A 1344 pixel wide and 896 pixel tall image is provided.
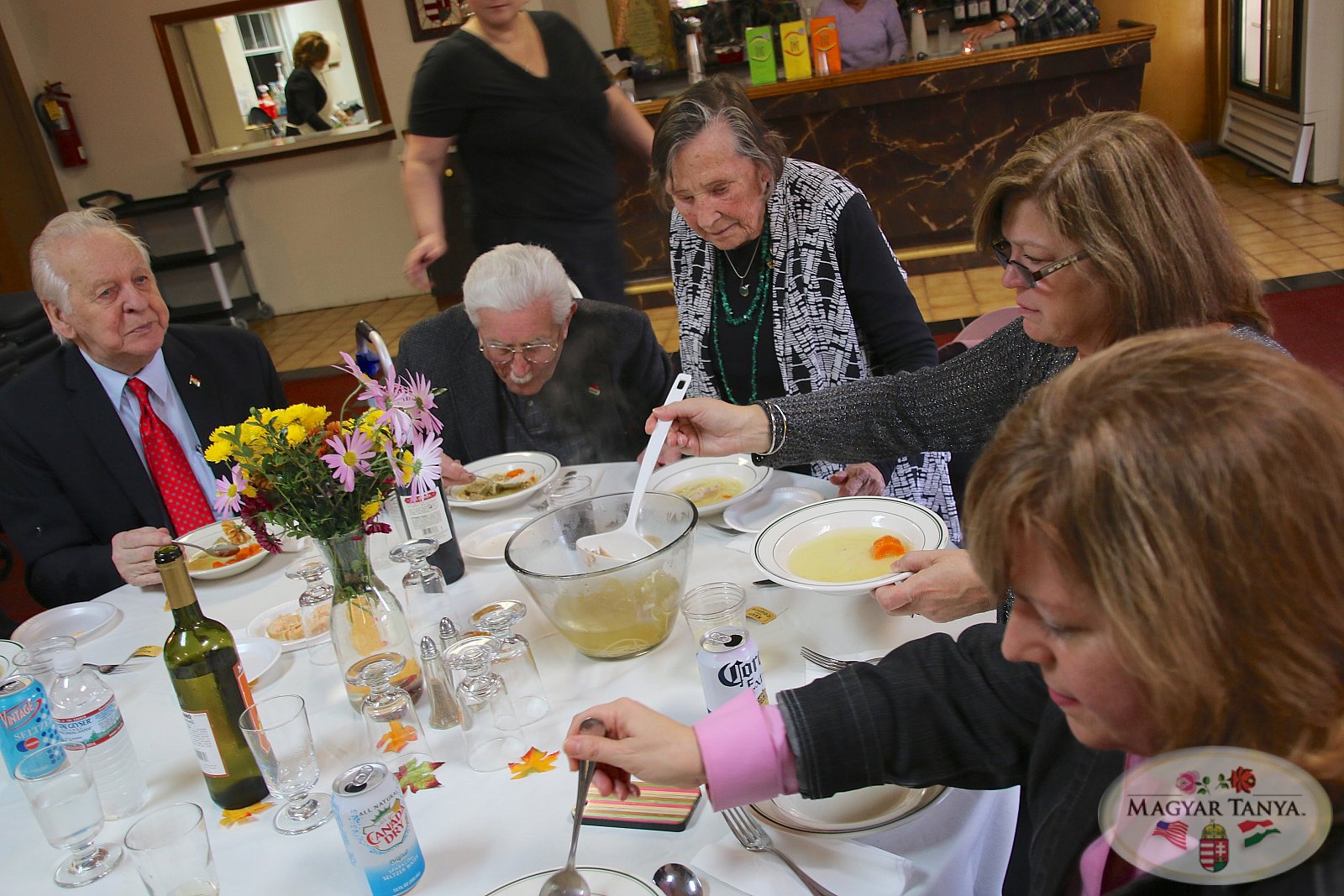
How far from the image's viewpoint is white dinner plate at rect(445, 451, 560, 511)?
2176mm

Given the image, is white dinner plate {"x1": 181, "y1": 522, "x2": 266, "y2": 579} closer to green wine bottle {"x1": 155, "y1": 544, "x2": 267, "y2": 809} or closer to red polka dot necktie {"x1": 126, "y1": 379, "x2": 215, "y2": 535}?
red polka dot necktie {"x1": 126, "y1": 379, "x2": 215, "y2": 535}

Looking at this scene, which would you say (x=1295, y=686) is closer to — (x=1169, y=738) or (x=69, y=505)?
(x=1169, y=738)

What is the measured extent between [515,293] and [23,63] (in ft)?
23.5

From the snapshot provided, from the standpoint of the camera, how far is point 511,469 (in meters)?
2.38

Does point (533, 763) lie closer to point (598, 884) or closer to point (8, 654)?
point (598, 884)

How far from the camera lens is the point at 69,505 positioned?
2.41 meters

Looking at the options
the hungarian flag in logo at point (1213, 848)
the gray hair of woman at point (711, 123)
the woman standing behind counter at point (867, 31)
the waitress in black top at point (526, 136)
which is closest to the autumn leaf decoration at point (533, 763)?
the hungarian flag in logo at point (1213, 848)

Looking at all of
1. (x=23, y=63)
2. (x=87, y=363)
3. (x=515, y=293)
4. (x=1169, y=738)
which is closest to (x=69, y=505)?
(x=87, y=363)

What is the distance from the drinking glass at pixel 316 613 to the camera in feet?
5.48

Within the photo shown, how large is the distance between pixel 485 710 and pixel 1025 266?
103cm

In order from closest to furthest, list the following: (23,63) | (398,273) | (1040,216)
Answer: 1. (1040,216)
2. (23,63)
3. (398,273)

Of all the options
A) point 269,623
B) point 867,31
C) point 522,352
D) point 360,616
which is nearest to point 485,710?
point 360,616

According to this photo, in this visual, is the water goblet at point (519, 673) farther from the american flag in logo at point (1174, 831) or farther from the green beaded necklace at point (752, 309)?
the green beaded necklace at point (752, 309)

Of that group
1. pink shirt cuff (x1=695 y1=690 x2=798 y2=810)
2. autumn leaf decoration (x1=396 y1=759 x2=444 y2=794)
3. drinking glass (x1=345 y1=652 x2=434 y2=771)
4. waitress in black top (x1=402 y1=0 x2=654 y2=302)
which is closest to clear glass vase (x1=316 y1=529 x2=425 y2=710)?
drinking glass (x1=345 y1=652 x2=434 y2=771)
